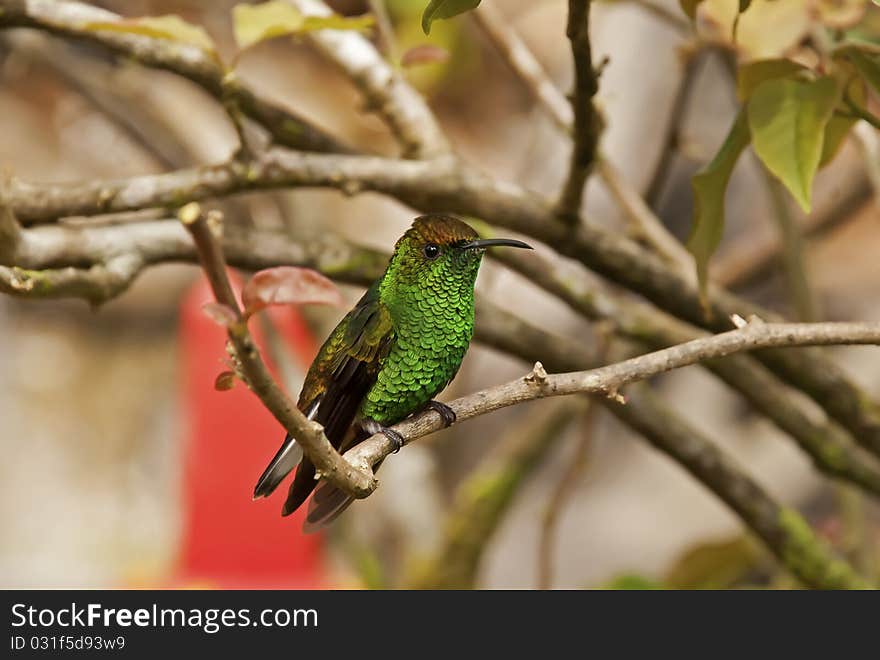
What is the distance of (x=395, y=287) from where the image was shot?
1.12 m

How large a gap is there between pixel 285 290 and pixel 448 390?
243cm

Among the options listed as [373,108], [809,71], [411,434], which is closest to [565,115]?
[373,108]

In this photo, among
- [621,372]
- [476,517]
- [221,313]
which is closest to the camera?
[221,313]

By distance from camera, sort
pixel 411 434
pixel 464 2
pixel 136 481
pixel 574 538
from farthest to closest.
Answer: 1. pixel 136 481
2. pixel 574 538
3. pixel 411 434
4. pixel 464 2

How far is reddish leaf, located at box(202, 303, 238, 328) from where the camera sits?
63 cm

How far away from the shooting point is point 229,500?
274cm

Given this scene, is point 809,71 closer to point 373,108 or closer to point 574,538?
point 373,108

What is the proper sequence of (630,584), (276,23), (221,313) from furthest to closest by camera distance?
(630,584) → (276,23) → (221,313)

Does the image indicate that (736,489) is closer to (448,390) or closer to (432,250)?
(432,250)

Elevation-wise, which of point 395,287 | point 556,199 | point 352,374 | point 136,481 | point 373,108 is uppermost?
point 136,481

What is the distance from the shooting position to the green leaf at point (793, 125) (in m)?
0.97

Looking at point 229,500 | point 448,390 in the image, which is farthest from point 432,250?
point 448,390

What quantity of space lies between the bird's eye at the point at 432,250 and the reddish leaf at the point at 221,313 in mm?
481

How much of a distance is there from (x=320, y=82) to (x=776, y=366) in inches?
144
